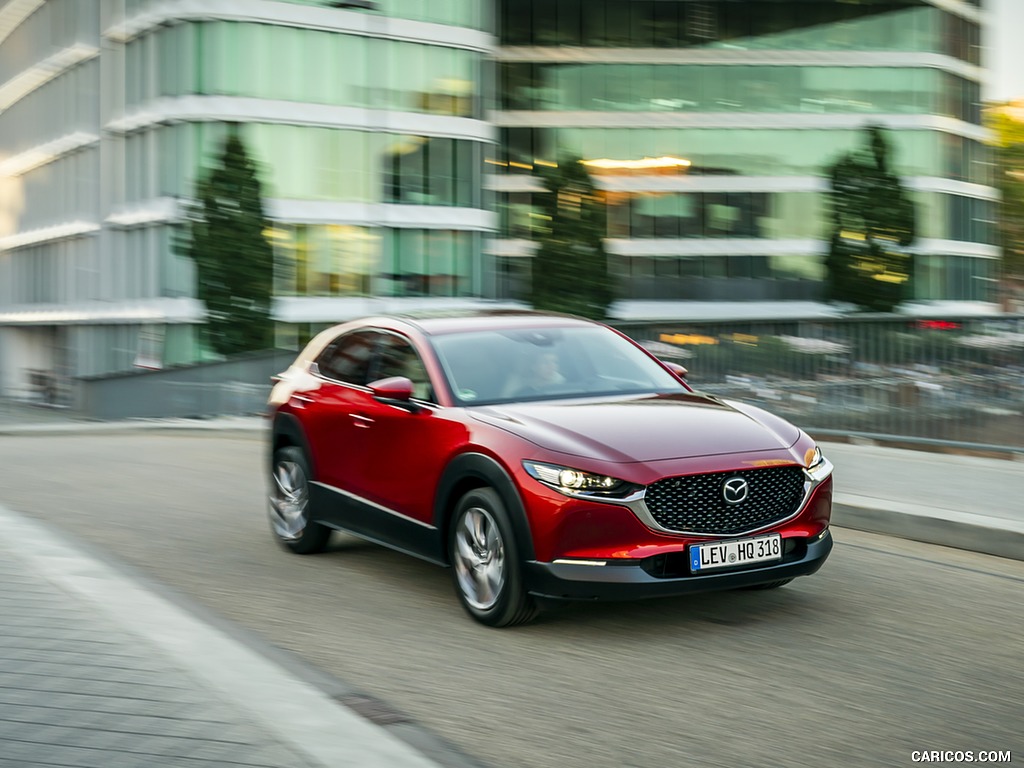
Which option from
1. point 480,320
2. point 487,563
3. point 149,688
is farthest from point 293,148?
point 149,688

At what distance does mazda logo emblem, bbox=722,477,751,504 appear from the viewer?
641 centimetres

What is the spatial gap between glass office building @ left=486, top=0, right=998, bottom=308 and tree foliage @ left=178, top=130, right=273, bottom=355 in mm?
21817

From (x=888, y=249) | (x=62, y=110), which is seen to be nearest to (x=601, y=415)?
(x=888, y=249)

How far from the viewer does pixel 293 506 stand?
360 inches

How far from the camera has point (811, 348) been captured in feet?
48.5

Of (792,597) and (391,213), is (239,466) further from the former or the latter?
(391,213)

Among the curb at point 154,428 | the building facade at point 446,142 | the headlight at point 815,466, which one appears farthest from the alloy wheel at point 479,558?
the building facade at point 446,142

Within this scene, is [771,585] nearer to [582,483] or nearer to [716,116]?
[582,483]

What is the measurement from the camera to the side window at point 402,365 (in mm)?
7578

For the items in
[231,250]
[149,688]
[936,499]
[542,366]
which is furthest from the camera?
[231,250]

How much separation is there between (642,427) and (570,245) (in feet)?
133

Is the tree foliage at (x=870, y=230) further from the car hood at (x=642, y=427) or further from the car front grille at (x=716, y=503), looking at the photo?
the car front grille at (x=716, y=503)

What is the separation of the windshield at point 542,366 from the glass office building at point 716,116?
2021 inches

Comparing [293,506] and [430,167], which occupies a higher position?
[430,167]
